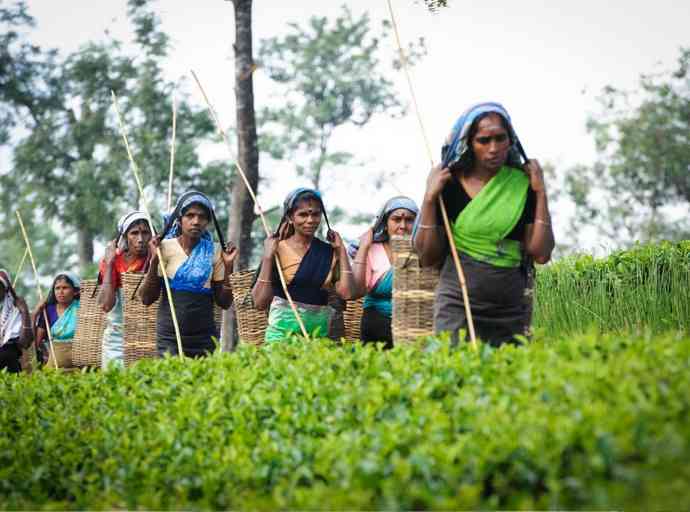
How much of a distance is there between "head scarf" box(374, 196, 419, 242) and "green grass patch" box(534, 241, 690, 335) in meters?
1.98

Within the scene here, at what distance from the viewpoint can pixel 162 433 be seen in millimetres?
5457

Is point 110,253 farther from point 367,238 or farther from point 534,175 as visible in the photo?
point 534,175

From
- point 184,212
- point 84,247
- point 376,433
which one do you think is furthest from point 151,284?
point 84,247

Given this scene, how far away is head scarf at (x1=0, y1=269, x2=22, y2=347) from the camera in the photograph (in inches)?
492

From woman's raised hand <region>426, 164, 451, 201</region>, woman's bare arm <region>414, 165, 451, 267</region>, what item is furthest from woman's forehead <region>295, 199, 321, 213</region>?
woman's raised hand <region>426, 164, 451, 201</region>

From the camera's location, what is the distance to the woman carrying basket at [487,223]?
607cm

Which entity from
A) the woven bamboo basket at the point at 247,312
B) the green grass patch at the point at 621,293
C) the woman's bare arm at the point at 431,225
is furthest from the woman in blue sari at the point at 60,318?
the woman's bare arm at the point at 431,225

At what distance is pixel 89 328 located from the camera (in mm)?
11695

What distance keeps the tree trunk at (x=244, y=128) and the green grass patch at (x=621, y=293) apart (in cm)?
570

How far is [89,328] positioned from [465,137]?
22.0 ft

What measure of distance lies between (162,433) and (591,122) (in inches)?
1298

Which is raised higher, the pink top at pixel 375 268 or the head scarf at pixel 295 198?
the head scarf at pixel 295 198

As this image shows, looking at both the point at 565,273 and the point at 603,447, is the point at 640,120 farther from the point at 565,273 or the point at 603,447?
the point at 603,447

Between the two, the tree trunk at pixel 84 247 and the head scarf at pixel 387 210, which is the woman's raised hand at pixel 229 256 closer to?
the head scarf at pixel 387 210
